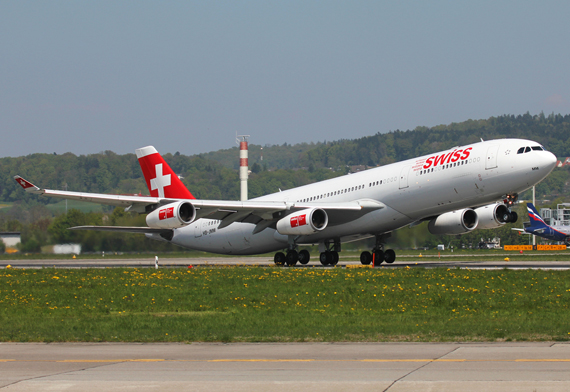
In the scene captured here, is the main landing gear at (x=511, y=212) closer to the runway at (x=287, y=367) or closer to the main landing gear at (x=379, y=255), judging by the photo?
the main landing gear at (x=379, y=255)

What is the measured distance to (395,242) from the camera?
50.7 meters

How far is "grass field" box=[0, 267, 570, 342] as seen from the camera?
1555 centimetres

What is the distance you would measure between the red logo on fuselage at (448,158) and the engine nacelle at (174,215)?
1255 centimetres

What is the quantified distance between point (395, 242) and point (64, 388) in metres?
42.1

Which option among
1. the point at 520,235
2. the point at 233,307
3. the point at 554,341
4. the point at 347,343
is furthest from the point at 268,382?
the point at 520,235

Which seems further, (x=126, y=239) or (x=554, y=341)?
(x=126, y=239)

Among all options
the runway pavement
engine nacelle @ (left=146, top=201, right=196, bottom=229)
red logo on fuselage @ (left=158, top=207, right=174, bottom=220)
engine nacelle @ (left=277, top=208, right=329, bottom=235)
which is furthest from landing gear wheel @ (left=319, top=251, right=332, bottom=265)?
red logo on fuselage @ (left=158, top=207, right=174, bottom=220)

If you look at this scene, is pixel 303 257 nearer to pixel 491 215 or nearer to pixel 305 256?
pixel 305 256

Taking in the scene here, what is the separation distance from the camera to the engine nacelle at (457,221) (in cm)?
3897

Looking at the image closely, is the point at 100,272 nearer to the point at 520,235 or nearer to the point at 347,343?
the point at 347,343

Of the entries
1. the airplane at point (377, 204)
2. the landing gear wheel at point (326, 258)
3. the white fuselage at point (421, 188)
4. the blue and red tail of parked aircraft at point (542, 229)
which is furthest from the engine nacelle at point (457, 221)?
the blue and red tail of parked aircraft at point (542, 229)

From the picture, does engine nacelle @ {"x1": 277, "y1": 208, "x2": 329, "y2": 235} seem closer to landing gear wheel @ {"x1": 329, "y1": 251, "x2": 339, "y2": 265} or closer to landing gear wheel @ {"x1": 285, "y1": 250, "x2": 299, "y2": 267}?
landing gear wheel @ {"x1": 285, "y1": 250, "x2": 299, "y2": 267}

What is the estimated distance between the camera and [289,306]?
69.1 feet

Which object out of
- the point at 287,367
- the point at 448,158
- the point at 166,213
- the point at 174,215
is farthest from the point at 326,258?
the point at 287,367
